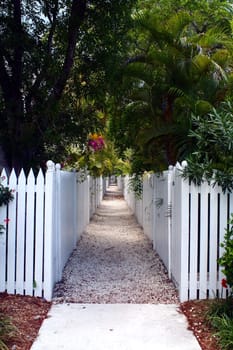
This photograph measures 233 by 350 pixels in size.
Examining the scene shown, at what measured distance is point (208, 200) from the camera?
590 cm

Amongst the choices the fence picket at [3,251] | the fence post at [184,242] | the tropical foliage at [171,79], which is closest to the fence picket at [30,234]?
the fence picket at [3,251]

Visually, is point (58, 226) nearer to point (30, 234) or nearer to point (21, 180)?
point (30, 234)

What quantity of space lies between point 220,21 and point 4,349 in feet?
29.7

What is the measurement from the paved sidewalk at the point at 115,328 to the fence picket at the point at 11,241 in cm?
76

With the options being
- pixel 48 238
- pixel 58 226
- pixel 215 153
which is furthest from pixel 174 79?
pixel 48 238

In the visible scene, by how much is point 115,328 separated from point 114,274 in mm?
2731

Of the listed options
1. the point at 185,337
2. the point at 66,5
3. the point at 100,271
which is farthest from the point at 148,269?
the point at 66,5

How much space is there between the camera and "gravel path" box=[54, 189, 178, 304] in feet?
20.4

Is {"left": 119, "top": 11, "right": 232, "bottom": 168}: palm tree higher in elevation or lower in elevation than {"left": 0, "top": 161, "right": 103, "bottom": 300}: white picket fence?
higher

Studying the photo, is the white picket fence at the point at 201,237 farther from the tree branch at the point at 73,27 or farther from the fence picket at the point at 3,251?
the tree branch at the point at 73,27

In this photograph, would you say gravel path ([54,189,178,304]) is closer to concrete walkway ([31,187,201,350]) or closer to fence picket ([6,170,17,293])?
concrete walkway ([31,187,201,350])

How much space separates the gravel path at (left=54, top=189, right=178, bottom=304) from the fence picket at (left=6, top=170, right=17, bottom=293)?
67 cm

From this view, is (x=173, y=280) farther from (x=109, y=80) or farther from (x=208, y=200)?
(x=109, y=80)

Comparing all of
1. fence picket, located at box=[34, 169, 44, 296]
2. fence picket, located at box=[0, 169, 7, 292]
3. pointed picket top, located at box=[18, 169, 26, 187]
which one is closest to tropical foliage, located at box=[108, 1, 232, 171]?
fence picket, located at box=[34, 169, 44, 296]
